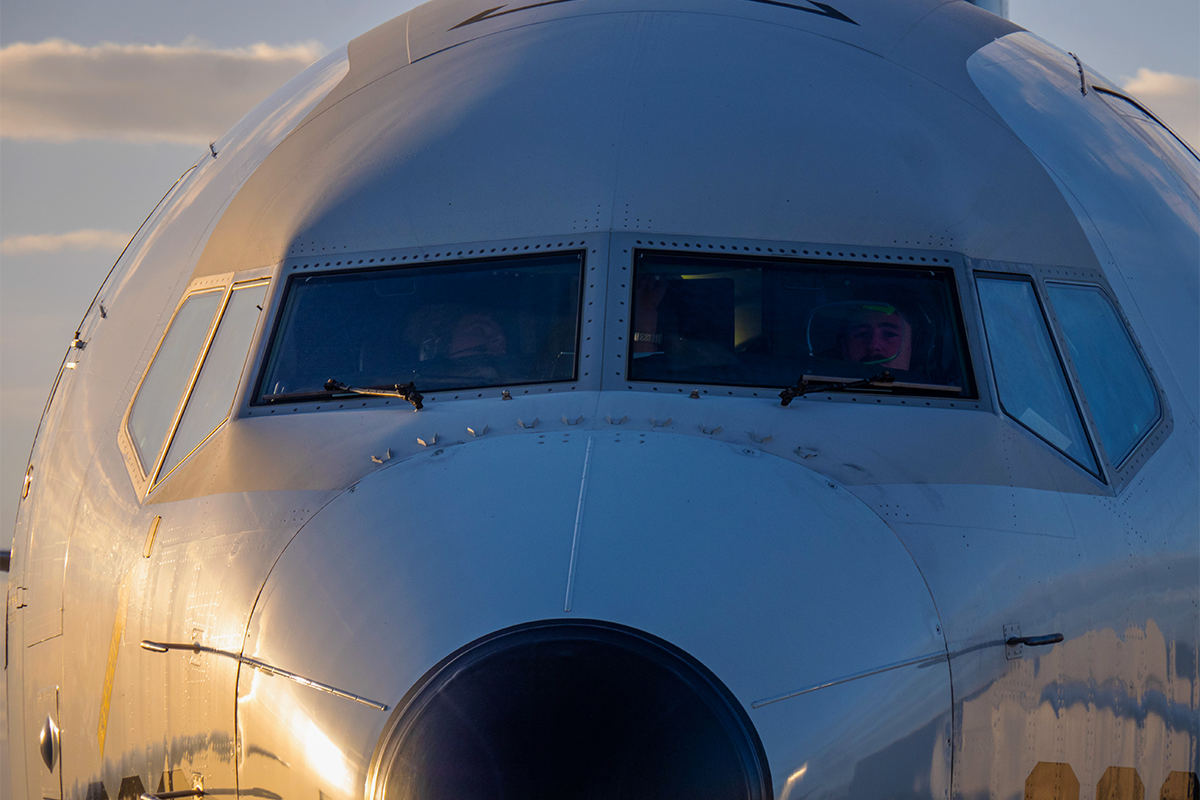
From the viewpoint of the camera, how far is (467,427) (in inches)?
195

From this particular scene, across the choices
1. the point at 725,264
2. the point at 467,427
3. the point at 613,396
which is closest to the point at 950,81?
the point at 725,264

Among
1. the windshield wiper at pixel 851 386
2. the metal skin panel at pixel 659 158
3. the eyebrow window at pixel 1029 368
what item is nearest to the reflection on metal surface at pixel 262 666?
the metal skin panel at pixel 659 158

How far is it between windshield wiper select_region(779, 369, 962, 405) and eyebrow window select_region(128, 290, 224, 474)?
113 inches

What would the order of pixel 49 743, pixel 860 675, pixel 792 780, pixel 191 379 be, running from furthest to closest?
pixel 49 743
pixel 191 379
pixel 860 675
pixel 792 780

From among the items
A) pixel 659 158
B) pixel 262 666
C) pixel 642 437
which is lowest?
pixel 262 666

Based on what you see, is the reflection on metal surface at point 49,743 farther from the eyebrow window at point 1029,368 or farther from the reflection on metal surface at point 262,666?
the eyebrow window at point 1029,368

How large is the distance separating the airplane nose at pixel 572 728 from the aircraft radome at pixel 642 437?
0.5 inches

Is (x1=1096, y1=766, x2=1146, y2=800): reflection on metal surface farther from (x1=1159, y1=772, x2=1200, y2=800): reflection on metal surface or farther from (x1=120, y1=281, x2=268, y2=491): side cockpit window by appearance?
(x1=120, y1=281, x2=268, y2=491): side cockpit window

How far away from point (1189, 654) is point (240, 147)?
18.2 ft

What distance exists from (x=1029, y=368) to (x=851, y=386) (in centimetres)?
84

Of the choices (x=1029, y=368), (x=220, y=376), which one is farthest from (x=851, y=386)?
(x=220, y=376)

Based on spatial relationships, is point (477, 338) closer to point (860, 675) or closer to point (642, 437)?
point (642, 437)

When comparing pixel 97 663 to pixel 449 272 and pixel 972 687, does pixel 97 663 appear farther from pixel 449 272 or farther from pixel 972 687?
pixel 972 687

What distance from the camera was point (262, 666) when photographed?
172 inches
